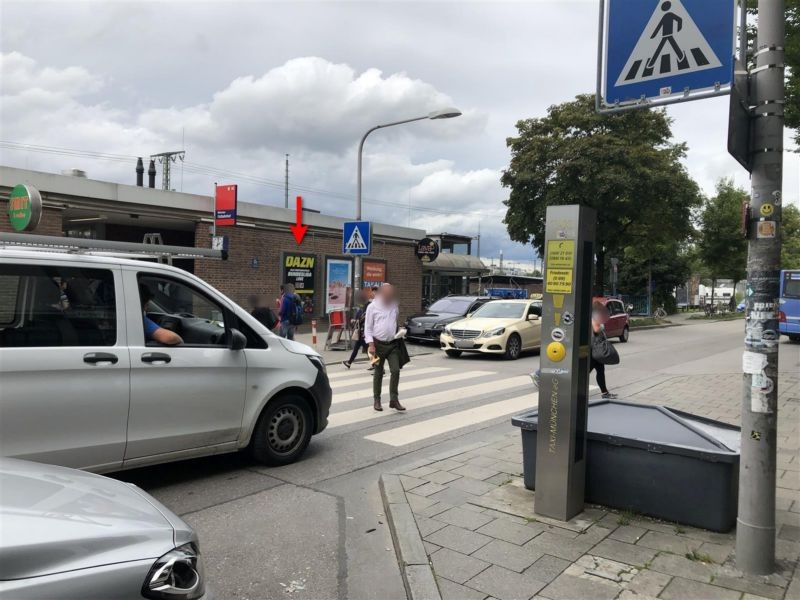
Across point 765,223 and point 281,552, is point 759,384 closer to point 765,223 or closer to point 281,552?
point 765,223

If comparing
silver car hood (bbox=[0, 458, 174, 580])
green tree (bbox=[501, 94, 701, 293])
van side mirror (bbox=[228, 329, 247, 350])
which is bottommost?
silver car hood (bbox=[0, 458, 174, 580])

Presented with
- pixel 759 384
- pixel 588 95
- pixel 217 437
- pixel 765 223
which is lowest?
pixel 217 437

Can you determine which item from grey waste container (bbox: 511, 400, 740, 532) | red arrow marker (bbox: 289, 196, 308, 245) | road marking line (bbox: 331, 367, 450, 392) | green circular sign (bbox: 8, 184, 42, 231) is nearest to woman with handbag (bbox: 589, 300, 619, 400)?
road marking line (bbox: 331, 367, 450, 392)

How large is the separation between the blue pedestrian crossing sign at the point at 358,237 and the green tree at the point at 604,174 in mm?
13854

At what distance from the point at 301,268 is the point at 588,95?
1658 cm

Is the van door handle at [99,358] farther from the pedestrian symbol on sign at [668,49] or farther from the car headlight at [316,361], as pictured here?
the pedestrian symbol on sign at [668,49]

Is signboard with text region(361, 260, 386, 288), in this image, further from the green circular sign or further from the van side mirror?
the van side mirror

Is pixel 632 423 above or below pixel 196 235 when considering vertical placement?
below

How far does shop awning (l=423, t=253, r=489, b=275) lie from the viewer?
28.6 meters

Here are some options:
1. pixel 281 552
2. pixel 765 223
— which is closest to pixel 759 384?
pixel 765 223

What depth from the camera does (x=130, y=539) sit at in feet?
6.62

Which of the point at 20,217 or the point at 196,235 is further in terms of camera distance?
the point at 196,235

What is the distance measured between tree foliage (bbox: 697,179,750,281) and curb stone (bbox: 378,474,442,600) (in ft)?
141

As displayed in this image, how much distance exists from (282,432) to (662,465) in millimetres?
3282
